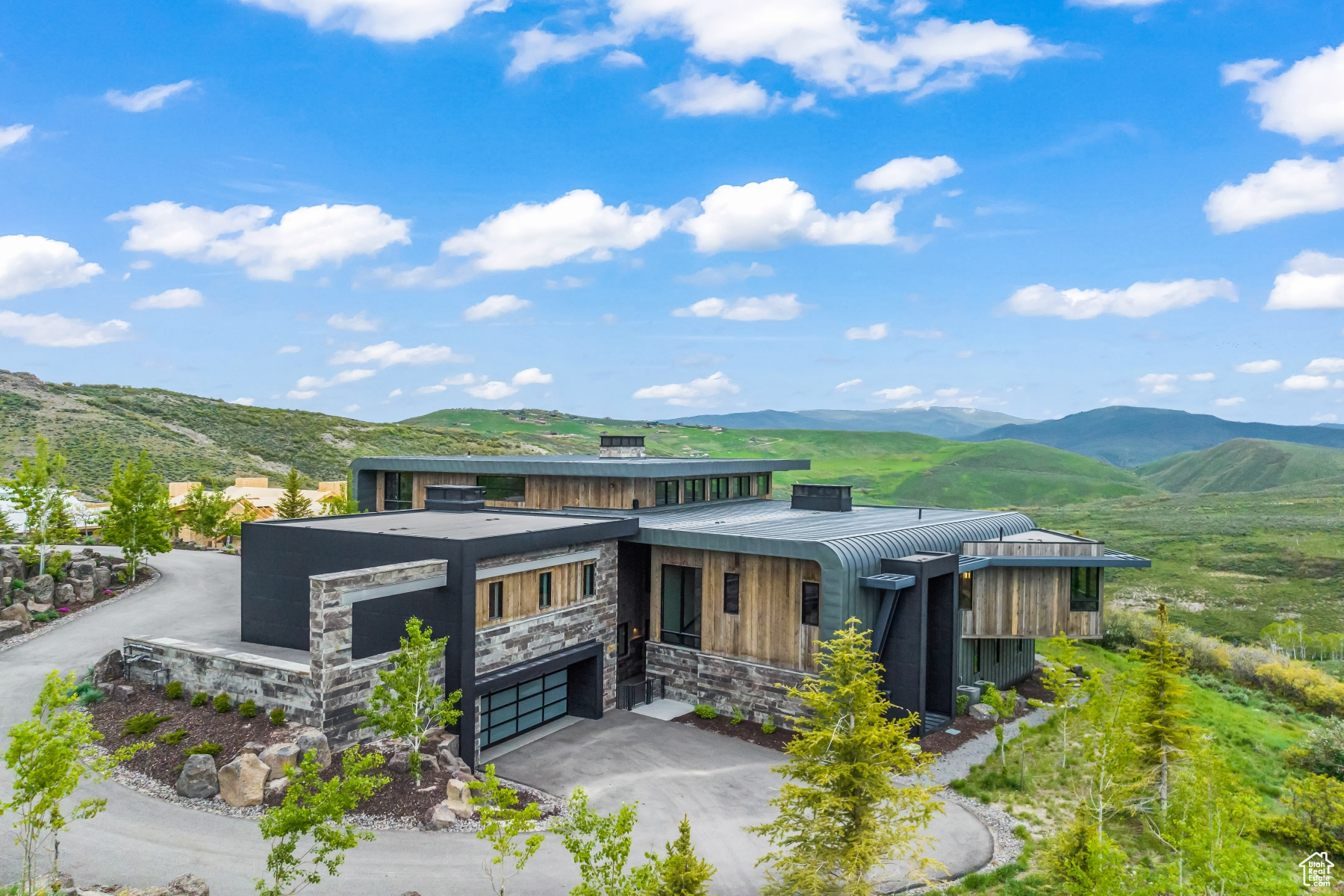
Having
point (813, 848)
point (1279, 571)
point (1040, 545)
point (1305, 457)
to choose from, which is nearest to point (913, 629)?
point (1040, 545)

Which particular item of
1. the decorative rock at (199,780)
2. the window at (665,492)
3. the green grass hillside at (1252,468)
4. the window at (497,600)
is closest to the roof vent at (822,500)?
the window at (665,492)

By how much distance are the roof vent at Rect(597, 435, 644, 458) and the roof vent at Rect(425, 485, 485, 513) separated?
8827 mm

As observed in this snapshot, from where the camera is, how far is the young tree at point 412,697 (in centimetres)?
1684

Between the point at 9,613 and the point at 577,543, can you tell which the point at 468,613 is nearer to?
the point at 577,543

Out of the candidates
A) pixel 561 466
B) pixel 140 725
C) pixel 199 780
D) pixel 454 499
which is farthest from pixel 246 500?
pixel 199 780

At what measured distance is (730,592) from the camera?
24.8 metres

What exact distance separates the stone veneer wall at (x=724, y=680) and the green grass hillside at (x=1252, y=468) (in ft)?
474

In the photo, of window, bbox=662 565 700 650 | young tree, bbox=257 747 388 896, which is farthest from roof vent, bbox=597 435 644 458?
young tree, bbox=257 747 388 896

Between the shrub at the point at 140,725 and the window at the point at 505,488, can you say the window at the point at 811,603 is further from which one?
the shrub at the point at 140,725

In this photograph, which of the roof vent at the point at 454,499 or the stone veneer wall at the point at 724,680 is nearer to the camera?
the stone veneer wall at the point at 724,680

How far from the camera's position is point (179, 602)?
29828mm

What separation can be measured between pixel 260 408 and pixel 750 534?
114 meters

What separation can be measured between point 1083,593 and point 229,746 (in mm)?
26156

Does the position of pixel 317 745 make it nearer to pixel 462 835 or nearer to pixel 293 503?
pixel 462 835
